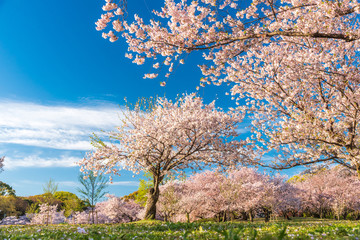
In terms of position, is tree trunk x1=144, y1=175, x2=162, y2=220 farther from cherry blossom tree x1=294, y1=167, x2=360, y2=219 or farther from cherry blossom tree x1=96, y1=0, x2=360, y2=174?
cherry blossom tree x1=294, y1=167, x2=360, y2=219

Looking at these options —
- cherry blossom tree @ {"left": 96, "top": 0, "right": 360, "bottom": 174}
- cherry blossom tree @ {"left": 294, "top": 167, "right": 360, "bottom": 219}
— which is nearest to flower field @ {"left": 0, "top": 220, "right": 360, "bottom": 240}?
cherry blossom tree @ {"left": 96, "top": 0, "right": 360, "bottom": 174}

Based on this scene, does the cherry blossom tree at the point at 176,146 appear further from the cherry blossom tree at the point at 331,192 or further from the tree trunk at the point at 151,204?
the cherry blossom tree at the point at 331,192

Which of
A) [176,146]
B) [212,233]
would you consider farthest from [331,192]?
[212,233]

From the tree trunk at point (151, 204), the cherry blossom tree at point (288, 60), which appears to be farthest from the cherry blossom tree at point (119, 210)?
the cherry blossom tree at point (288, 60)

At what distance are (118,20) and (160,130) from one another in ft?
32.4

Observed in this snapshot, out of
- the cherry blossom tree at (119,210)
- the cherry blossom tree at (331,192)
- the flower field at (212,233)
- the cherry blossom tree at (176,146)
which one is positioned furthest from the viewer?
the cherry blossom tree at (331,192)

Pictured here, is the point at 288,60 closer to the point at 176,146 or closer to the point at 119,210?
the point at 176,146

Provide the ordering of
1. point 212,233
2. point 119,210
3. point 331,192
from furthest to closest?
point 331,192, point 119,210, point 212,233

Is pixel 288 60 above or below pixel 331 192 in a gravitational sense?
above

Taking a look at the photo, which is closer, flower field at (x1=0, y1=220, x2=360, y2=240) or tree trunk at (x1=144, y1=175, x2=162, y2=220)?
flower field at (x1=0, y1=220, x2=360, y2=240)

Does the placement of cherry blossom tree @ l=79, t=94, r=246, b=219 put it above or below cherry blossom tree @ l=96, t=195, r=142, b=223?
above

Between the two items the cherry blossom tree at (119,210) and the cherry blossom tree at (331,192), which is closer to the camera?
the cherry blossom tree at (119,210)

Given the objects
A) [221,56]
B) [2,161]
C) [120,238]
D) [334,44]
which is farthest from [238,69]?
[2,161]

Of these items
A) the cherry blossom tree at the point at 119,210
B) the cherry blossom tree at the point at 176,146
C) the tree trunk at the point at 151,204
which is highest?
the cherry blossom tree at the point at 176,146
